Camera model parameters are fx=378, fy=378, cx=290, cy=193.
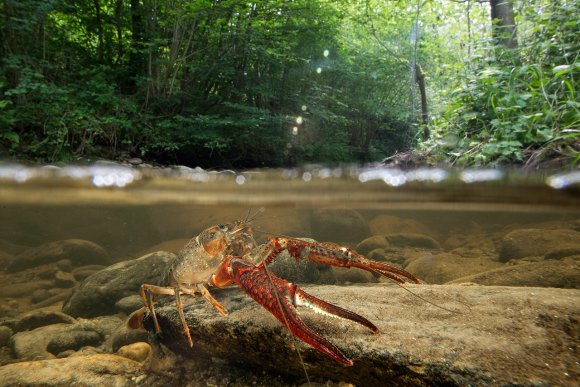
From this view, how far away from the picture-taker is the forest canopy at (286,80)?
7.10m

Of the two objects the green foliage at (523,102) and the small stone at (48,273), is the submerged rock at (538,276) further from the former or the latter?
the small stone at (48,273)

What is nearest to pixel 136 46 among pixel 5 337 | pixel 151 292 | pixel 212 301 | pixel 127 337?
pixel 5 337

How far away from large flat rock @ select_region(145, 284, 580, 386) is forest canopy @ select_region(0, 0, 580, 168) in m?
3.92

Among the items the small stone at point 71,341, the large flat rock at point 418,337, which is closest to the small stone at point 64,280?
the small stone at point 71,341

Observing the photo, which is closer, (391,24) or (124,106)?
(124,106)

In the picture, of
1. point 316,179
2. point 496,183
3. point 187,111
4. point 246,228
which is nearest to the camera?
point 246,228

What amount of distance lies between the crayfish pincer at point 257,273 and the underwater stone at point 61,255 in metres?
4.00

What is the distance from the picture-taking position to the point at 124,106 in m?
8.21

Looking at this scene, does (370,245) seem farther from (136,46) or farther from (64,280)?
(136,46)

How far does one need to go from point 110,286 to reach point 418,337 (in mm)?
4456

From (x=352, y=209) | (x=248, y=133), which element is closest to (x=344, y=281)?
(x=352, y=209)

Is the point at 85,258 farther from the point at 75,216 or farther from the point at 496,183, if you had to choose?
the point at 496,183

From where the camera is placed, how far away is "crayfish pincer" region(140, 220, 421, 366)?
86.1 inches

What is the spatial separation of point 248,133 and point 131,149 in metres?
2.51
